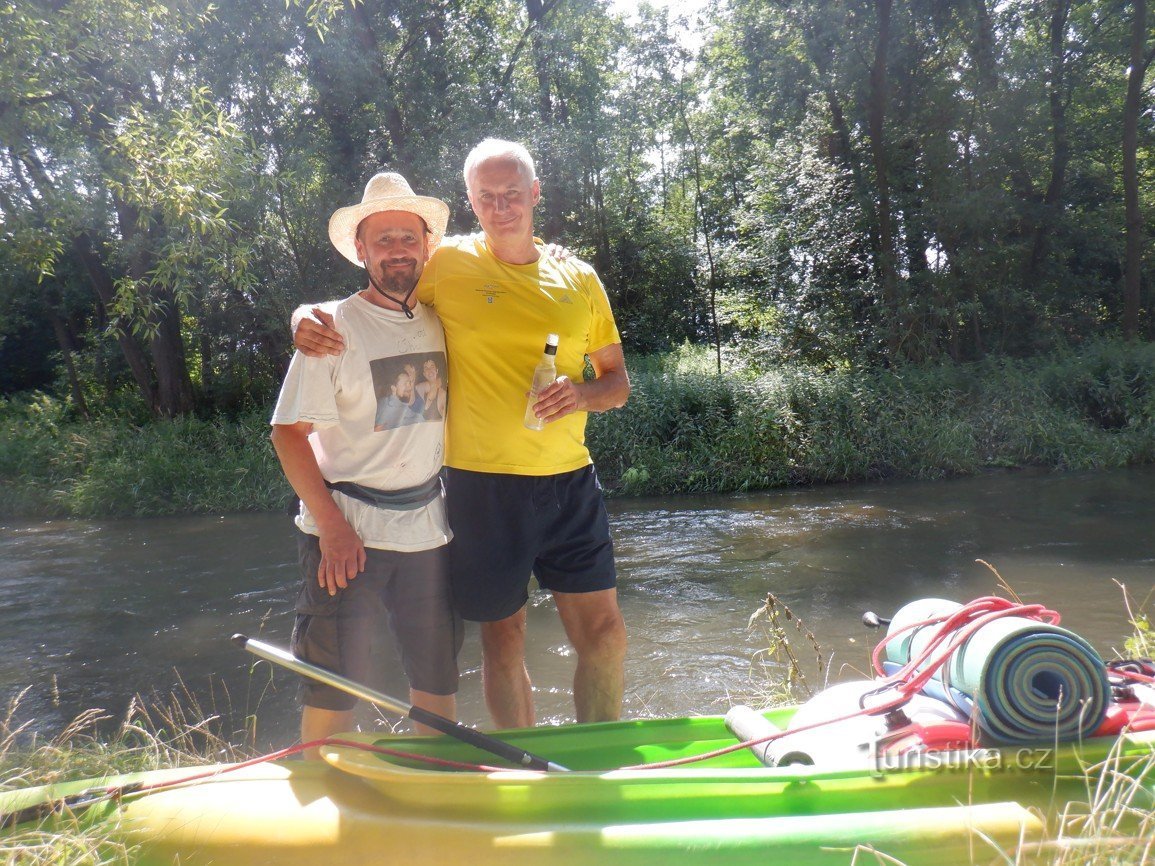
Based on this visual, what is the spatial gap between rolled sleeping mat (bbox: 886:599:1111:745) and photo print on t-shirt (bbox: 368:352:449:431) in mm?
1478

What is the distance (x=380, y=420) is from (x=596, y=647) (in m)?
0.97

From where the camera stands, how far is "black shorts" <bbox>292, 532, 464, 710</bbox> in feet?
7.46

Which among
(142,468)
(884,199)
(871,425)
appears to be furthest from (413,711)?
(884,199)

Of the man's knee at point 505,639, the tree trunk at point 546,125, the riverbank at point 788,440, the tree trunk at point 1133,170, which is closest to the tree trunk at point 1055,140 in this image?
the tree trunk at point 1133,170

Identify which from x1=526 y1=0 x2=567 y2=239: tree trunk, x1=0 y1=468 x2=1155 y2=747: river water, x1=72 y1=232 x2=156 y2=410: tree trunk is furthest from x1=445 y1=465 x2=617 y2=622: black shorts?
x1=526 y1=0 x2=567 y2=239: tree trunk

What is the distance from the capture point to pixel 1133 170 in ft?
46.0

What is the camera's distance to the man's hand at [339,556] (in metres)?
2.20

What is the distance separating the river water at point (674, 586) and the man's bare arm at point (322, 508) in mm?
2404

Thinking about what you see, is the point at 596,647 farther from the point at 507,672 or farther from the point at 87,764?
the point at 87,764

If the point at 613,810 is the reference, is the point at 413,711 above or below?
above

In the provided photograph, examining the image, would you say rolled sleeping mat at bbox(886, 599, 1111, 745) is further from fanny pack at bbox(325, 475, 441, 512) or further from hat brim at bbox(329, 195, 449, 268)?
hat brim at bbox(329, 195, 449, 268)

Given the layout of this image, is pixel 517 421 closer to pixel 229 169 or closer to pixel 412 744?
pixel 412 744

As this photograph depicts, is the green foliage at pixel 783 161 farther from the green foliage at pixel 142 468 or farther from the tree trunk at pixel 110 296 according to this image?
the green foliage at pixel 142 468

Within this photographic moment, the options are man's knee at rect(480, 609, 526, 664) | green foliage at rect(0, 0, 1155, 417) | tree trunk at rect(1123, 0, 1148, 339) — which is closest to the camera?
man's knee at rect(480, 609, 526, 664)
